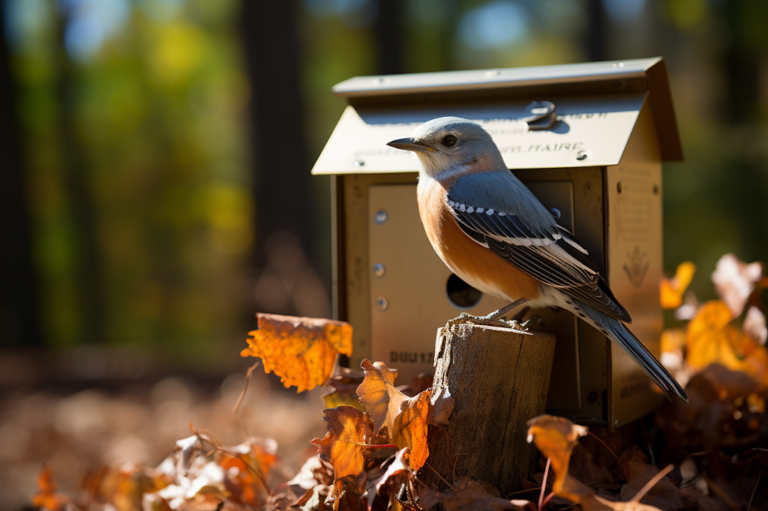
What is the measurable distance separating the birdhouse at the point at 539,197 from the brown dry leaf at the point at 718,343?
328 millimetres

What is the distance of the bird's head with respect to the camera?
2666mm

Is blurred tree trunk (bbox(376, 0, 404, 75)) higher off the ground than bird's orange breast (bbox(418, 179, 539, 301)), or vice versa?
blurred tree trunk (bbox(376, 0, 404, 75))

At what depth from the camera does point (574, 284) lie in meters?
2.43

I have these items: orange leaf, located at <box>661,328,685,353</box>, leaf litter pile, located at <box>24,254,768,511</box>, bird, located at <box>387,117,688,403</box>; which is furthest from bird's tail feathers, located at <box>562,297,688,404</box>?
orange leaf, located at <box>661,328,685,353</box>

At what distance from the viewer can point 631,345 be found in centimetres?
238

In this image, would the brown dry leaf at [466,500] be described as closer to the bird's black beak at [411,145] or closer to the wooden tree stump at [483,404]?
the wooden tree stump at [483,404]

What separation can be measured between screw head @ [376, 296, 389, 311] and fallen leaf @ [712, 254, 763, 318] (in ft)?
5.84

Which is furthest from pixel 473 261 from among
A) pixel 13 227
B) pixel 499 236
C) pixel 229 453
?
pixel 13 227

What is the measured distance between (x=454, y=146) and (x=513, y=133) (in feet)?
1.03

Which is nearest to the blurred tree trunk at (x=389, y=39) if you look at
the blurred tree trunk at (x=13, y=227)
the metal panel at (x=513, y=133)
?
the blurred tree trunk at (x=13, y=227)

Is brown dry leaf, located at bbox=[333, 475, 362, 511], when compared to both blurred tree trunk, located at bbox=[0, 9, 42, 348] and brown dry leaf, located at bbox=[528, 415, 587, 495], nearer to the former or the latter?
brown dry leaf, located at bbox=[528, 415, 587, 495]

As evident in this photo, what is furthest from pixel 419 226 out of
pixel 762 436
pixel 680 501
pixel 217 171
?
pixel 217 171

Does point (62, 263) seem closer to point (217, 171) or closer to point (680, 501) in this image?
point (217, 171)

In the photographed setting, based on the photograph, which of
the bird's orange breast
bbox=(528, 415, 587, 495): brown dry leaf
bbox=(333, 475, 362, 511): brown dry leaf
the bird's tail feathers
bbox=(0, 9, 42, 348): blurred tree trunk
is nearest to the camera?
bbox=(528, 415, 587, 495): brown dry leaf
